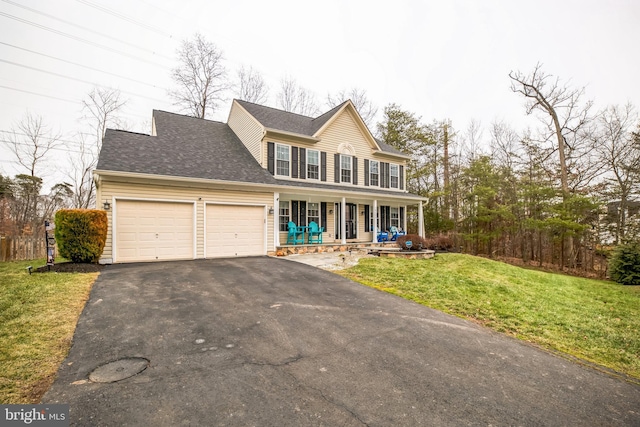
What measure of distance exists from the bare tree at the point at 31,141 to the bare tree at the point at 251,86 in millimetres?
12874

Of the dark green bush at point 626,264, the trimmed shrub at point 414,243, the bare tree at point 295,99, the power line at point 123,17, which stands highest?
the bare tree at point 295,99

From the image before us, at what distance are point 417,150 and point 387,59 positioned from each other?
24.3ft

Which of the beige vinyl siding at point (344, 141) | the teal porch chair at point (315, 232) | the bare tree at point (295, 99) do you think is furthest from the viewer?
the bare tree at point (295, 99)

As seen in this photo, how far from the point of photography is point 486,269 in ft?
31.3

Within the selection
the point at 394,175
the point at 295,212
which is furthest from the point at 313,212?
the point at 394,175

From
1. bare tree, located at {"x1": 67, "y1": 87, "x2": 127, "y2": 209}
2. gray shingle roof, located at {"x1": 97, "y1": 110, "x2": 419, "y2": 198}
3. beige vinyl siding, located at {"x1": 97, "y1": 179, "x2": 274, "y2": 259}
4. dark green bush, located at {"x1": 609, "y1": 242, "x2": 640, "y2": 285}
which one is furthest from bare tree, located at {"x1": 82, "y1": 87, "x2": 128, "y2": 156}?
dark green bush, located at {"x1": 609, "y1": 242, "x2": 640, "y2": 285}

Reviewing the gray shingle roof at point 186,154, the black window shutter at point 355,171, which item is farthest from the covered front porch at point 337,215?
the black window shutter at point 355,171

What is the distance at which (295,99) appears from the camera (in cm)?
2428

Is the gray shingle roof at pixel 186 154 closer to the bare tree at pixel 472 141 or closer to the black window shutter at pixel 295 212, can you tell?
the black window shutter at pixel 295 212

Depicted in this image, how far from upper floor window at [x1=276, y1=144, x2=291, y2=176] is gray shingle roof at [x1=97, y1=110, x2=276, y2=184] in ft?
3.19

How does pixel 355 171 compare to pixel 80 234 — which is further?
pixel 355 171

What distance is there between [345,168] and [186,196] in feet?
26.7

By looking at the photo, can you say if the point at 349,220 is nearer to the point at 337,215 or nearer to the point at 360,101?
the point at 337,215

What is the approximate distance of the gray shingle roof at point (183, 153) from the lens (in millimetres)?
9541
